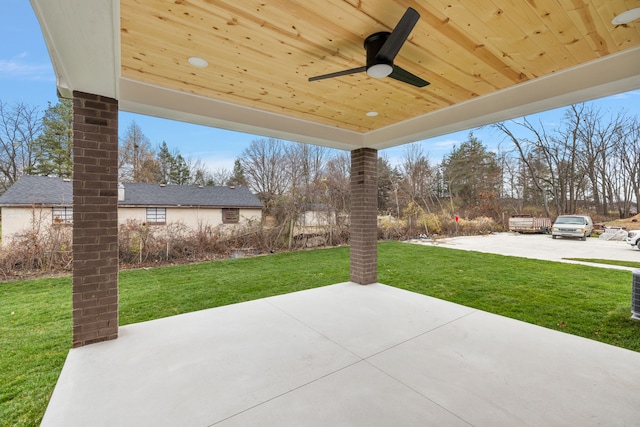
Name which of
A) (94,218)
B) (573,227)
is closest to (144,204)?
(94,218)

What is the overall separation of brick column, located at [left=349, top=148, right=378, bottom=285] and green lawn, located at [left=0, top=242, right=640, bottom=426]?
78cm

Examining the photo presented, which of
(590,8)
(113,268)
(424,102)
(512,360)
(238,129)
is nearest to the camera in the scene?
(590,8)

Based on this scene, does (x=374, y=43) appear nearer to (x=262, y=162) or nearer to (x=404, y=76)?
(x=404, y=76)

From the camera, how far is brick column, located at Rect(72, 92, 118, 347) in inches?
100

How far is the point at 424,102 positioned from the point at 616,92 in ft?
5.39

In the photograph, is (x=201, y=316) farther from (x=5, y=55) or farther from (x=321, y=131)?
(x=5, y=55)

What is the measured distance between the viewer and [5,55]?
11102 mm

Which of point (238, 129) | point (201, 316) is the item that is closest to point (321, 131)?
point (238, 129)

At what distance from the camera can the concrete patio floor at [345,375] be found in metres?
1.75

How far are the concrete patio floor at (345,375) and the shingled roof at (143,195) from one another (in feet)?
22.9

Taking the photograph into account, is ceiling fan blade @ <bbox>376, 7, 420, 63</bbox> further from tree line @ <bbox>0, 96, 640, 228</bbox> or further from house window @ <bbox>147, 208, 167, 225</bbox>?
house window @ <bbox>147, 208, 167, 225</bbox>

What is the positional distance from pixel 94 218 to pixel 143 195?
32.2 feet

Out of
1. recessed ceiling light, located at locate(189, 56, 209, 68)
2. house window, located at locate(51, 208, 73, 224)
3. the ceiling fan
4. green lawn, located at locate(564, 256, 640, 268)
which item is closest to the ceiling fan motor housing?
the ceiling fan

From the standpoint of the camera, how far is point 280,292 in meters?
4.81
